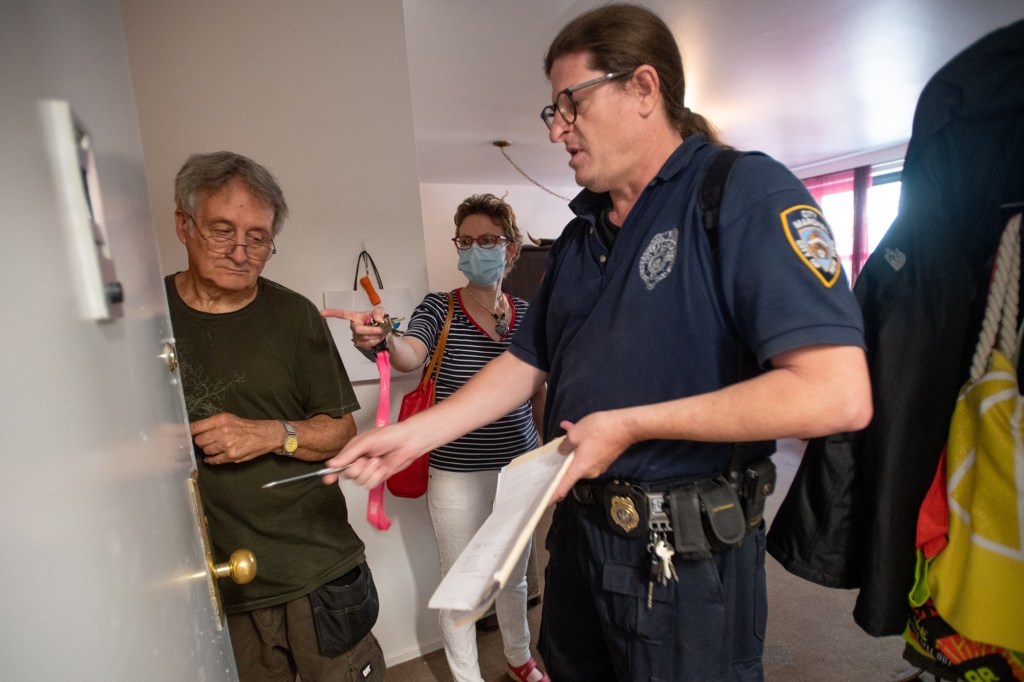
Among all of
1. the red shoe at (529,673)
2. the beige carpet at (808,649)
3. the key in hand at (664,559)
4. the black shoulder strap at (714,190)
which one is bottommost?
the beige carpet at (808,649)

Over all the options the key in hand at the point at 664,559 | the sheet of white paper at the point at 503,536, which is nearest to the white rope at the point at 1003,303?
the key in hand at the point at 664,559

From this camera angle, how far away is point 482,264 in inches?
72.2

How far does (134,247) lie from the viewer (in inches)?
20.8

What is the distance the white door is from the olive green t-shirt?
24.3 inches

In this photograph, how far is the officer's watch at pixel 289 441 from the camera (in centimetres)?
113

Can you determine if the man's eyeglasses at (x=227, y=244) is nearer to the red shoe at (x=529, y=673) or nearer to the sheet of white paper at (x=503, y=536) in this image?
the sheet of white paper at (x=503, y=536)

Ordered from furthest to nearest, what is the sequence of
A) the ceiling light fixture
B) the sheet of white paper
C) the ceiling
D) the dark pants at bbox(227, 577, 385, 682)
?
the ceiling light fixture
the ceiling
the dark pants at bbox(227, 577, 385, 682)
the sheet of white paper

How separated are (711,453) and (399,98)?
155cm

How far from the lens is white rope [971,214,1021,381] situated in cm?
76

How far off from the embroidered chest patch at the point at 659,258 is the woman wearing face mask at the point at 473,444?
3.08 ft

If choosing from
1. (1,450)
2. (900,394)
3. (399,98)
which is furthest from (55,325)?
(399,98)

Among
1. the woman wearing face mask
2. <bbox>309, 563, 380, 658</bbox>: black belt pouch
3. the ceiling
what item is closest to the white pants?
the woman wearing face mask

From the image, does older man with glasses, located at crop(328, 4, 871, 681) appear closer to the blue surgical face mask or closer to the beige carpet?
the blue surgical face mask

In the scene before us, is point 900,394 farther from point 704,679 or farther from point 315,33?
point 315,33
